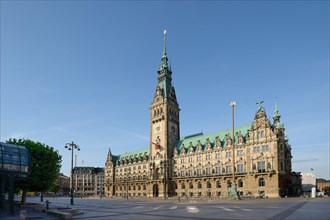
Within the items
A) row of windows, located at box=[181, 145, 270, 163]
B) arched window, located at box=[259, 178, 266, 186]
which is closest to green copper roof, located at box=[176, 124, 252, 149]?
row of windows, located at box=[181, 145, 270, 163]

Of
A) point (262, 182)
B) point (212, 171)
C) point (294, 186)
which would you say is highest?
point (212, 171)

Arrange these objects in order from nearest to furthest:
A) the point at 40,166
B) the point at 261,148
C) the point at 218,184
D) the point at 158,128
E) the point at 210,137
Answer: the point at 40,166, the point at 261,148, the point at 218,184, the point at 210,137, the point at 158,128

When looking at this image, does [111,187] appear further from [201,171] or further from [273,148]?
[273,148]

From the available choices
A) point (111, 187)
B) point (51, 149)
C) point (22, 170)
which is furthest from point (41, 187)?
point (111, 187)

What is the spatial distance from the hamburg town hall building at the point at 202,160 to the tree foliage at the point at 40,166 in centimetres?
3657

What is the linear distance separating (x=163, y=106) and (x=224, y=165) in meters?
37.8

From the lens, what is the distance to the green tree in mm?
56250

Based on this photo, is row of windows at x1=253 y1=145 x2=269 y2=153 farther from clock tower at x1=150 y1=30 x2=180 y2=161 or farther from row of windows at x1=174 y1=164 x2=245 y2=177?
clock tower at x1=150 y1=30 x2=180 y2=161

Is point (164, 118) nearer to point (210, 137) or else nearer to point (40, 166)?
point (210, 137)

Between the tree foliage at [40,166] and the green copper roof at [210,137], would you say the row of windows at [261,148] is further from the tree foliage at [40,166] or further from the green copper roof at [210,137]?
the tree foliage at [40,166]

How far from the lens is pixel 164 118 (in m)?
124

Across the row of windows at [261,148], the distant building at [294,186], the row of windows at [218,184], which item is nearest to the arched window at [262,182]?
the row of windows at [218,184]

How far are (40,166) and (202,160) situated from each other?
67379mm

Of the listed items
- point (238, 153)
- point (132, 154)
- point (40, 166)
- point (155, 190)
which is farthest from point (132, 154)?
point (40, 166)
